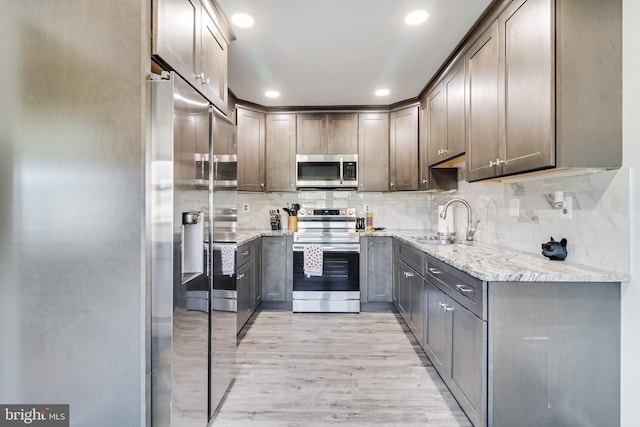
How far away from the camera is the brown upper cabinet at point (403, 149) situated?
149 inches

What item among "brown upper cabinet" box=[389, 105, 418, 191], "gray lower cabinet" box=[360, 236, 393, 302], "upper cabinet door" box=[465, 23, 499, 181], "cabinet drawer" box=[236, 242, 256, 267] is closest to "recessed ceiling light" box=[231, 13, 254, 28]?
"upper cabinet door" box=[465, 23, 499, 181]

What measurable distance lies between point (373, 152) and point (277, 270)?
1.86m

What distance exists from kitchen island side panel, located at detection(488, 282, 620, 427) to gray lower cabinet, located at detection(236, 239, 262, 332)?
2.09 meters

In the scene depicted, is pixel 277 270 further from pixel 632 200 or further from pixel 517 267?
pixel 632 200

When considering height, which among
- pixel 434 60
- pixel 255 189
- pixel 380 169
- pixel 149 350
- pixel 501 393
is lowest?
pixel 501 393

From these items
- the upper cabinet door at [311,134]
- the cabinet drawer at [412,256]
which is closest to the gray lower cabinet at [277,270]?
the upper cabinet door at [311,134]

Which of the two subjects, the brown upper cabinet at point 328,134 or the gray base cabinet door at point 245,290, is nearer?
the gray base cabinet door at point 245,290

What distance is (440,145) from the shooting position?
3.08 metres

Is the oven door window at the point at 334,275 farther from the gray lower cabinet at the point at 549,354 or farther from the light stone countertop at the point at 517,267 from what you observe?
the gray lower cabinet at the point at 549,354

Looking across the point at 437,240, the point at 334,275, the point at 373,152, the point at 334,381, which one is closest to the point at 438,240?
the point at 437,240

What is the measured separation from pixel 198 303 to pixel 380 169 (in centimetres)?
298

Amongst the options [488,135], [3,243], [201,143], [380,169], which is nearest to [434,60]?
[488,135]

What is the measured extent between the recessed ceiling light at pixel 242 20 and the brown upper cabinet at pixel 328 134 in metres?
1.82

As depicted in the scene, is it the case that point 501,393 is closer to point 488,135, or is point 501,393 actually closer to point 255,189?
point 488,135
